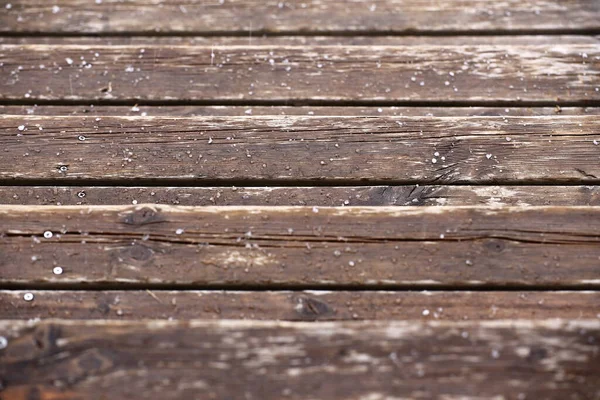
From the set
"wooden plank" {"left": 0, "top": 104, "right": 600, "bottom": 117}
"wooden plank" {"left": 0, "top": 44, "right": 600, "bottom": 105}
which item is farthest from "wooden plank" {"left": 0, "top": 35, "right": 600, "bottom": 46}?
"wooden plank" {"left": 0, "top": 104, "right": 600, "bottom": 117}

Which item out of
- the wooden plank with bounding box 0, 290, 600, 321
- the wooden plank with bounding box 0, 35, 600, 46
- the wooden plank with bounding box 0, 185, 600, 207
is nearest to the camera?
the wooden plank with bounding box 0, 290, 600, 321

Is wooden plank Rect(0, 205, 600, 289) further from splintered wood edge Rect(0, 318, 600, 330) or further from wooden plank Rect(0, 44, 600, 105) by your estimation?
wooden plank Rect(0, 44, 600, 105)

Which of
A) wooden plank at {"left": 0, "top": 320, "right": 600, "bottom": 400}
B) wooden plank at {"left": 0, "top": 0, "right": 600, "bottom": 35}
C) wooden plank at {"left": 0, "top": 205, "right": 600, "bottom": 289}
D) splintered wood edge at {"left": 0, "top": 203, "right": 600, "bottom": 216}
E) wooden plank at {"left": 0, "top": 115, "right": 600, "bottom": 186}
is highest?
wooden plank at {"left": 0, "top": 0, "right": 600, "bottom": 35}

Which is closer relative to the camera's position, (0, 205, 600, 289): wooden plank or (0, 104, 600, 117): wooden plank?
(0, 205, 600, 289): wooden plank

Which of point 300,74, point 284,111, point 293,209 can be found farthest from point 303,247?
point 300,74

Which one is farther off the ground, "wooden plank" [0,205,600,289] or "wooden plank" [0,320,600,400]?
"wooden plank" [0,205,600,289]

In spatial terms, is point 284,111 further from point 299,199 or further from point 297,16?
point 297,16

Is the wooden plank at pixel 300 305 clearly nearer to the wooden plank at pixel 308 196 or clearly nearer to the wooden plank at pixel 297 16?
the wooden plank at pixel 308 196

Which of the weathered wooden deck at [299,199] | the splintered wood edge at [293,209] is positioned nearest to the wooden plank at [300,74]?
the weathered wooden deck at [299,199]
